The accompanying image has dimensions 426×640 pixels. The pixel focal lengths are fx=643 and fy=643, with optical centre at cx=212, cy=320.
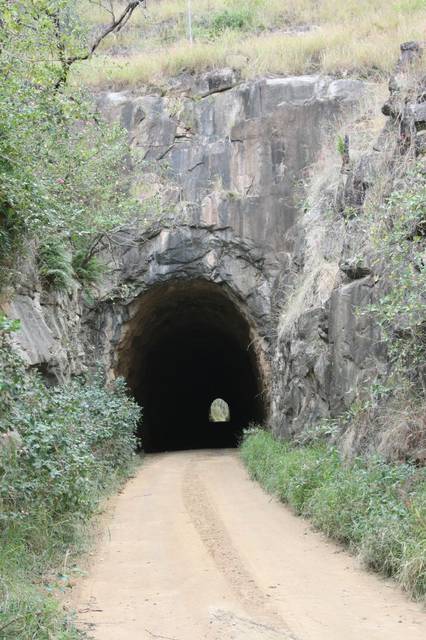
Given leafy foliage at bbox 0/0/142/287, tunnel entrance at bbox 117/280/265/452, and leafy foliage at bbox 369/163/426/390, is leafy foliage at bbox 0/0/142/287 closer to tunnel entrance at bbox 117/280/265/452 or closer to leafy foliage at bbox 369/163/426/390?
leafy foliage at bbox 369/163/426/390

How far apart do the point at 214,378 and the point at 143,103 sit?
15512mm

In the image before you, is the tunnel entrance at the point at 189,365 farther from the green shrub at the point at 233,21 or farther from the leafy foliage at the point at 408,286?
the green shrub at the point at 233,21

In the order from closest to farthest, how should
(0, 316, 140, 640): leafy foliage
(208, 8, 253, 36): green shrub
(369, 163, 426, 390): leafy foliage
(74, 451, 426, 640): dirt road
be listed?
(0, 316, 140, 640): leafy foliage < (74, 451, 426, 640): dirt road < (369, 163, 426, 390): leafy foliage < (208, 8, 253, 36): green shrub

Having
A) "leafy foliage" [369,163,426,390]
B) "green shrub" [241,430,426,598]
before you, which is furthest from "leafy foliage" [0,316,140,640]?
"leafy foliage" [369,163,426,390]

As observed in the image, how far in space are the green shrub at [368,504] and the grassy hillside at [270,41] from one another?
8.91 metres

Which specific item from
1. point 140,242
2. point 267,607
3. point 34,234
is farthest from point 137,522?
point 140,242

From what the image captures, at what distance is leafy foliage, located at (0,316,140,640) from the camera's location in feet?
13.3

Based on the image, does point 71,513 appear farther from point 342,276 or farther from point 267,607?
point 342,276

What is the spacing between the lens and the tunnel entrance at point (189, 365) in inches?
689

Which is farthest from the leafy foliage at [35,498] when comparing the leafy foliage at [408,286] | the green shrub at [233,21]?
the green shrub at [233,21]

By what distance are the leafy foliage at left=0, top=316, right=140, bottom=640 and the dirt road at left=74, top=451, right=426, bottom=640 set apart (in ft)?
1.23

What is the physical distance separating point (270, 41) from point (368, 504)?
15590mm

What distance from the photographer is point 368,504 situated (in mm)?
6367

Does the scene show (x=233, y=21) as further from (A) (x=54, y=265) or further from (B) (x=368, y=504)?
(B) (x=368, y=504)
